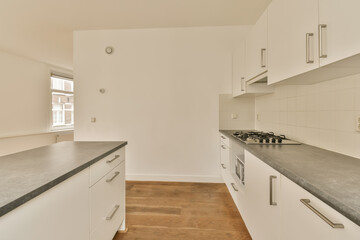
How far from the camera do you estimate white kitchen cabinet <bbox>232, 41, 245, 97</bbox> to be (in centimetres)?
261

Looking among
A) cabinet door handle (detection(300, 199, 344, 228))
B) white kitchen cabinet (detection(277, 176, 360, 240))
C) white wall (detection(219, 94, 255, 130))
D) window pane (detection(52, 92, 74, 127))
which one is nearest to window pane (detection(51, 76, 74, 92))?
window pane (detection(52, 92, 74, 127))

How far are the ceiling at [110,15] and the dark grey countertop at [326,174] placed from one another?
2.12 m

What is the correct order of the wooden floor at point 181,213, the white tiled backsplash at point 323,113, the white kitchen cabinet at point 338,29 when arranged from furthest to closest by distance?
the wooden floor at point 181,213 → the white tiled backsplash at point 323,113 → the white kitchen cabinet at point 338,29

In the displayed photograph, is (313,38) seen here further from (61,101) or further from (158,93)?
(61,101)

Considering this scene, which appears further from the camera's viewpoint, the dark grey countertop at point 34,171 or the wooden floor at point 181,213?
the wooden floor at point 181,213

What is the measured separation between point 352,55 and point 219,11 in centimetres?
224

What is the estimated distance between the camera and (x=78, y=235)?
1.04 metres

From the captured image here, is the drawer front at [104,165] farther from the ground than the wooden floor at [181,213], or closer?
farther from the ground

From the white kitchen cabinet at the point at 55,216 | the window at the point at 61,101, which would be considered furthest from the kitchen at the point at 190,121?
the window at the point at 61,101

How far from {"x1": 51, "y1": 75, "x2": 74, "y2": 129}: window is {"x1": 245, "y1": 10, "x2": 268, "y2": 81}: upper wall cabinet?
17.3ft

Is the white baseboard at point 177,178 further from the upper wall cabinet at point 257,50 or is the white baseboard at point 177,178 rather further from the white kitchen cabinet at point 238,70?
the upper wall cabinet at point 257,50

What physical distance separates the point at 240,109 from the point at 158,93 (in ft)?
4.52

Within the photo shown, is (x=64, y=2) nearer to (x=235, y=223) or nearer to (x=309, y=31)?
(x=309, y=31)

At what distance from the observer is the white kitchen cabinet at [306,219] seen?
25.7 inches
